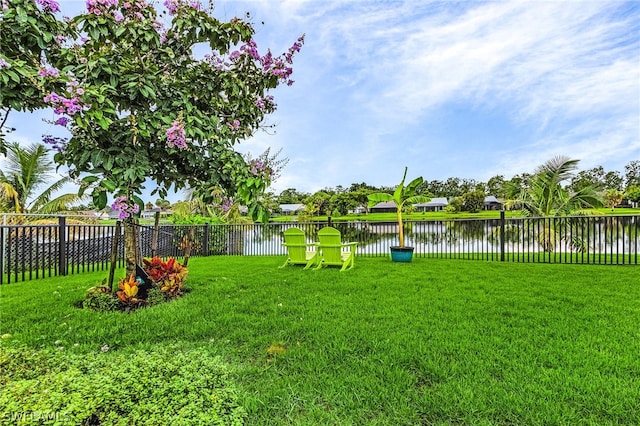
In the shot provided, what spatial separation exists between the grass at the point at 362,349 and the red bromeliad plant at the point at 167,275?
0.23m

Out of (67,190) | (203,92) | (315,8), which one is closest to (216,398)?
(203,92)

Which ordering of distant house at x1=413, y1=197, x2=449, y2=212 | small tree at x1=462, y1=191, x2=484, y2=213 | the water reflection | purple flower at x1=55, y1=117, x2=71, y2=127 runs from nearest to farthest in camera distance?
purple flower at x1=55, y1=117, x2=71, y2=127
the water reflection
small tree at x1=462, y1=191, x2=484, y2=213
distant house at x1=413, y1=197, x2=449, y2=212

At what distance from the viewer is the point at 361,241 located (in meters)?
10.6

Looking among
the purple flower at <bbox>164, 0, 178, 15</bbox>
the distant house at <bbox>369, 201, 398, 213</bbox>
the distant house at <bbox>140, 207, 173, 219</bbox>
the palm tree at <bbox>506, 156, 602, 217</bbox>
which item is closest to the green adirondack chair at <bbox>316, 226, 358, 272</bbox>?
the distant house at <bbox>140, 207, 173, 219</bbox>

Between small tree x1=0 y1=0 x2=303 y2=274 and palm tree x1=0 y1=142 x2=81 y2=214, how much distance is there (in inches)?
372

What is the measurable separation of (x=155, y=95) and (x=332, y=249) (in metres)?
4.76

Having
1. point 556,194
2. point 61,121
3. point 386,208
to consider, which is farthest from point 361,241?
point 386,208

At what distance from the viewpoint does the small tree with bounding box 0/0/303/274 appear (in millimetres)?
2446

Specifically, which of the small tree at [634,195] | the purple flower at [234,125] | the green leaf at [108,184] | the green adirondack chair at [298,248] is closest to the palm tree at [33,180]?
the green adirondack chair at [298,248]

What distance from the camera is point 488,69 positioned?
9.52 meters

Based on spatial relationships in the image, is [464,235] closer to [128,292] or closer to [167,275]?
[167,275]

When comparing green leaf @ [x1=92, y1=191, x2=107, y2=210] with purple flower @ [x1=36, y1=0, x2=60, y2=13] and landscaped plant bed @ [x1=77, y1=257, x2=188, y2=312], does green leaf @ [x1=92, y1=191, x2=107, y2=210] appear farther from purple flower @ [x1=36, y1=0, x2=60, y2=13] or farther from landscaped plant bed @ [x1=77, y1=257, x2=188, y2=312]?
landscaped plant bed @ [x1=77, y1=257, x2=188, y2=312]

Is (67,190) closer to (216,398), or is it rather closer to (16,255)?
(16,255)

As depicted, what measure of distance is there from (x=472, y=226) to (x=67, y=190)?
13.6m
